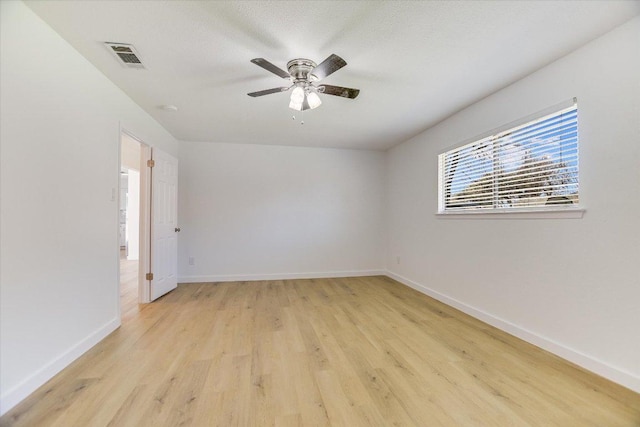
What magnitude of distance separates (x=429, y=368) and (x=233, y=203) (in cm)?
383

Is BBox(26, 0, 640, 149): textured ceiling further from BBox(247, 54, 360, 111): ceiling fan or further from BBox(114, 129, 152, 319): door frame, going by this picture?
BBox(114, 129, 152, 319): door frame

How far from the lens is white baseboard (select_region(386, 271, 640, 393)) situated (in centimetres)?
174

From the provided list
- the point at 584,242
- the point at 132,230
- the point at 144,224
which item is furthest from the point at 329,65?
the point at 132,230

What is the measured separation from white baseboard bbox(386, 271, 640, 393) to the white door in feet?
12.6

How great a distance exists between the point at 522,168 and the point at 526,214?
0.43m

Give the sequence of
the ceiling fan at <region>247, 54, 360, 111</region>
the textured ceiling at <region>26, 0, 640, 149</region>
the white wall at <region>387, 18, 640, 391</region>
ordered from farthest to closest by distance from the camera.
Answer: the ceiling fan at <region>247, 54, 360, 111</region> < the white wall at <region>387, 18, 640, 391</region> < the textured ceiling at <region>26, 0, 640, 149</region>

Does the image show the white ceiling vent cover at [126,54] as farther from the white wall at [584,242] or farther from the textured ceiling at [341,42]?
the white wall at [584,242]

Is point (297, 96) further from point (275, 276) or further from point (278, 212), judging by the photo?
point (275, 276)

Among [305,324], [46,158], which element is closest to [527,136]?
[305,324]

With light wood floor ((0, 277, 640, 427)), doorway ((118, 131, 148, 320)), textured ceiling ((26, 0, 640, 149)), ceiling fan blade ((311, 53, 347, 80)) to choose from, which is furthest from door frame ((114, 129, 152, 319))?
ceiling fan blade ((311, 53, 347, 80))

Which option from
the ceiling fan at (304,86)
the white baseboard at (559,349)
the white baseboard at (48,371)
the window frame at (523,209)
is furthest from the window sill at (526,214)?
the white baseboard at (48,371)

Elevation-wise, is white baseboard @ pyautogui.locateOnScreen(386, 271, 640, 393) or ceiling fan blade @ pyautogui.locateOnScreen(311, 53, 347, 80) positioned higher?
ceiling fan blade @ pyautogui.locateOnScreen(311, 53, 347, 80)

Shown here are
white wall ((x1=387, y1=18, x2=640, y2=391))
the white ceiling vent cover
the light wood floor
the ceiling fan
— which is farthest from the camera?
the ceiling fan

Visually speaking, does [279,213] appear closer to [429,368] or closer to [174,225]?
[174,225]
